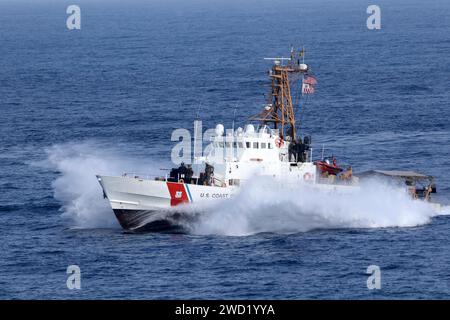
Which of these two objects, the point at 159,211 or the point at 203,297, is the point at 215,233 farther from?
the point at 203,297

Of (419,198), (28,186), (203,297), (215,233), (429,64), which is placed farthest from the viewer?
(429,64)

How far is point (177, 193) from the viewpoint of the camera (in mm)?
78438

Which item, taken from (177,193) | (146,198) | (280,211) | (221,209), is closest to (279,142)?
(280,211)

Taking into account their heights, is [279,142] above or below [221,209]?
above

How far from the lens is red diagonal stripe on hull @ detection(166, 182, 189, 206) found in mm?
78188

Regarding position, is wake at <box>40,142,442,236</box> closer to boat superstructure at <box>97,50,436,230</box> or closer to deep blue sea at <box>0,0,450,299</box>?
deep blue sea at <box>0,0,450,299</box>

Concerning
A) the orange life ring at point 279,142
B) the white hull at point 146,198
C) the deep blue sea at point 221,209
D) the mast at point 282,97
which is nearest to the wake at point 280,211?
the deep blue sea at point 221,209

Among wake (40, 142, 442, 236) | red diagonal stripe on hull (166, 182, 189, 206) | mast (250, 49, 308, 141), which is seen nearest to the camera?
red diagonal stripe on hull (166, 182, 189, 206)

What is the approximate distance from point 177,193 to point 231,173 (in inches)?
182

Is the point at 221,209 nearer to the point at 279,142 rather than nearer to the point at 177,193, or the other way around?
the point at 177,193

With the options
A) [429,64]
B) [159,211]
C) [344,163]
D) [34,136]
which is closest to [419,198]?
[344,163]

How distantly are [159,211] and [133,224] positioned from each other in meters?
2.07

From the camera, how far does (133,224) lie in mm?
78688

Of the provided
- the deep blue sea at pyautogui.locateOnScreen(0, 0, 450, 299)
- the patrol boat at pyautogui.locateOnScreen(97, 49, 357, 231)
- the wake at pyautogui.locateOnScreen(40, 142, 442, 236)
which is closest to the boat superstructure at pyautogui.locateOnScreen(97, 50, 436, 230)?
the patrol boat at pyautogui.locateOnScreen(97, 49, 357, 231)
